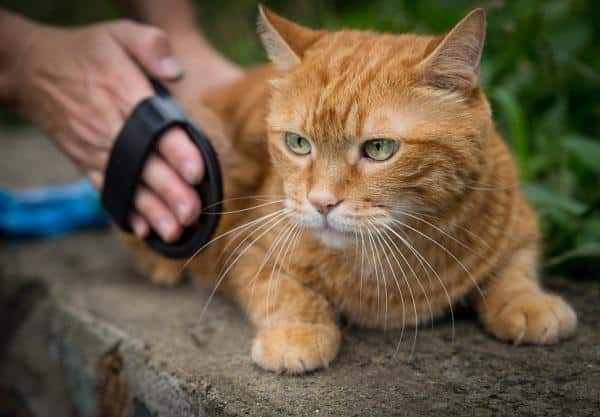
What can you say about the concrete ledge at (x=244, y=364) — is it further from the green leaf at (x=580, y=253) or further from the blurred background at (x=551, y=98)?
the blurred background at (x=551, y=98)

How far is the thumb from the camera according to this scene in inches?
77.5

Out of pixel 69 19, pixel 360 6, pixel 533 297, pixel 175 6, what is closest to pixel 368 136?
pixel 533 297

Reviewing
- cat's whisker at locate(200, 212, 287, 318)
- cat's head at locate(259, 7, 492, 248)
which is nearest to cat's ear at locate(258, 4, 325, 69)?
cat's head at locate(259, 7, 492, 248)

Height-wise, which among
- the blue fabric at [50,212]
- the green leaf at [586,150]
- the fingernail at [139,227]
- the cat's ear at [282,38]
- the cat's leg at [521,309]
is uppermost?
the cat's ear at [282,38]

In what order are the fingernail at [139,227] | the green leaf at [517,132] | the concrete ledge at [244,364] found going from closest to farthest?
the concrete ledge at [244,364], the fingernail at [139,227], the green leaf at [517,132]

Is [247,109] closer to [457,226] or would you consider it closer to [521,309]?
[457,226]

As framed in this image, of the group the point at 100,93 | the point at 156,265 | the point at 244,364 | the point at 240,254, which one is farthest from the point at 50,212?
the point at 244,364

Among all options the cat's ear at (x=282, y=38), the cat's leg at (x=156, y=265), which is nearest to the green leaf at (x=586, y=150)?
the cat's ear at (x=282, y=38)

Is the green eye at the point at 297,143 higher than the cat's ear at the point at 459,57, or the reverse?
the cat's ear at the point at 459,57

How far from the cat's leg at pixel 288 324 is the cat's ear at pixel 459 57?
2.02 feet

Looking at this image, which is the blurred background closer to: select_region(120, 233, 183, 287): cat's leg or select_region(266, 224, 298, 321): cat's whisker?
select_region(266, 224, 298, 321): cat's whisker


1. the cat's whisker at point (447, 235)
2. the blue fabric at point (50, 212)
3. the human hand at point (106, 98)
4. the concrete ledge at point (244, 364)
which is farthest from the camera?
the blue fabric at point (50, 212)

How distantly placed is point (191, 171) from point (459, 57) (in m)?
0.73

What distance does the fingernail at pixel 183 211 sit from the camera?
1812 millimetres
